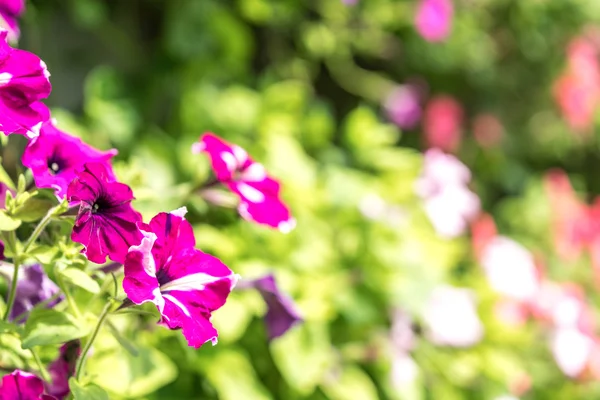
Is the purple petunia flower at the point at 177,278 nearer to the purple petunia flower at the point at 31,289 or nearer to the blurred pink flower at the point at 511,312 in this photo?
the purple petunia flower at the point at 31,289

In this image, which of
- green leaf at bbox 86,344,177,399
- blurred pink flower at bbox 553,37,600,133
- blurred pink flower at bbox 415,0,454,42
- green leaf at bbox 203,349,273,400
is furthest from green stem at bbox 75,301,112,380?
blurred pink flower at bbox 553,37,600,133

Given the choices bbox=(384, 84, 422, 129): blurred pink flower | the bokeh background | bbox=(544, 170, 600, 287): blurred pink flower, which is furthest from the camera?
bbox=(544, 170, 600, 287): blurred pink flower

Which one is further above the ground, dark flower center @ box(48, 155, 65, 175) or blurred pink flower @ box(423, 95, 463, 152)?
dark flower center @ box(48, 155, 65, 175)

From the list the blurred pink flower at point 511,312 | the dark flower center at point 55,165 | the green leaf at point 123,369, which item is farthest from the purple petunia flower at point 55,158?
the blurred pink flower at point 511,312

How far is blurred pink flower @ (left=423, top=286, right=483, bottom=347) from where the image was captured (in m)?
1.60

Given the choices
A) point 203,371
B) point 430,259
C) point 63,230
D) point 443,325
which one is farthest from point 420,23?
point 63,230

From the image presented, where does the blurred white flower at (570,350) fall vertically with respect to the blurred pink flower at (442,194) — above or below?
below

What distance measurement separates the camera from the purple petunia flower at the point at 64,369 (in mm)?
789

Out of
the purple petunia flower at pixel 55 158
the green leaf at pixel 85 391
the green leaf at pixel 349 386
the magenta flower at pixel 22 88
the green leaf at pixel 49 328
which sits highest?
the magenta flower at pixel 22 88

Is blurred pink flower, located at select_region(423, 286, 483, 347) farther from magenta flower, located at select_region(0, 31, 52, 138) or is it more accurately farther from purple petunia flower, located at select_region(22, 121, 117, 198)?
magenta flower, located at select_region(0, 31, 52, 138)

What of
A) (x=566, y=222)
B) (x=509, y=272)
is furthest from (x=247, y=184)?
(x=566, y=222)

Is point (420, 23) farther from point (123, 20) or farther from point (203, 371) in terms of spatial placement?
point (203, 371)

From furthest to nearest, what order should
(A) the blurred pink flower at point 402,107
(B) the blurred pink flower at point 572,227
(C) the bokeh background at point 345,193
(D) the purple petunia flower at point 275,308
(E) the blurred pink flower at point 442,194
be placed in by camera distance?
(B) the blurred pink flower at point 572,227 → (A) the blurred pink flower at point 402,107 → (E) the blurred pink flower at point 442,194 → (C) the bokeh background at point 345,193 → (D) the purple petunia flower at point 275,308

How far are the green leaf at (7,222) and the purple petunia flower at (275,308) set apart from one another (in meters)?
0.41
